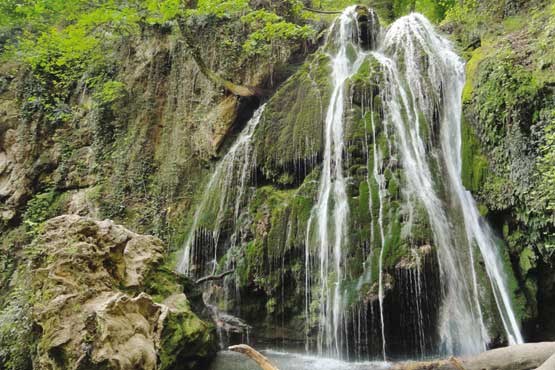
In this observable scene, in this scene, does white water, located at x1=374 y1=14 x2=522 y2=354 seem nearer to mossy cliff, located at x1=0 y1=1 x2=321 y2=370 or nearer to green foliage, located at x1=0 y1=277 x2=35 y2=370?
mossy cliff, located at x1=0 y1=1 x2=321 y2=370

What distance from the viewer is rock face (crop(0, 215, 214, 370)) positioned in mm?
4387

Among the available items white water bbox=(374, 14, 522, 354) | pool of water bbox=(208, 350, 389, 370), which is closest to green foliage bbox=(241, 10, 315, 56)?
white water bbox=(374, 14, 522, 354)

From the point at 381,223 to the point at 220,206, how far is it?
14.2 ft

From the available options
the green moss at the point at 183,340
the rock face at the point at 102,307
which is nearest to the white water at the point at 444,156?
the green moss at the point at 183,340

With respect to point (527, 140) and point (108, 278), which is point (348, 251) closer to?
point (527, 140)

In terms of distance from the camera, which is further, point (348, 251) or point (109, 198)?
point (109, 198)

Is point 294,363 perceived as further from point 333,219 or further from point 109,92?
point 109,92

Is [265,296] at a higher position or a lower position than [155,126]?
lower

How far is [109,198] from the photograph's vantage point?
12.8m

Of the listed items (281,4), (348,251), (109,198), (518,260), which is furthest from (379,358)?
(281,4)

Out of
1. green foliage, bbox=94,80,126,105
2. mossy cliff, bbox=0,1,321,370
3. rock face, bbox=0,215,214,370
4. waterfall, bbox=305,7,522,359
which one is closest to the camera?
rock face, bbox=0,215,214,370

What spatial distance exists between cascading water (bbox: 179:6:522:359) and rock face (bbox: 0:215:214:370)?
7.96 feet

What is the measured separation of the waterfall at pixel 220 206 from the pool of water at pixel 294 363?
2.87m

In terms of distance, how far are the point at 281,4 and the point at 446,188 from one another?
8.49 meters
